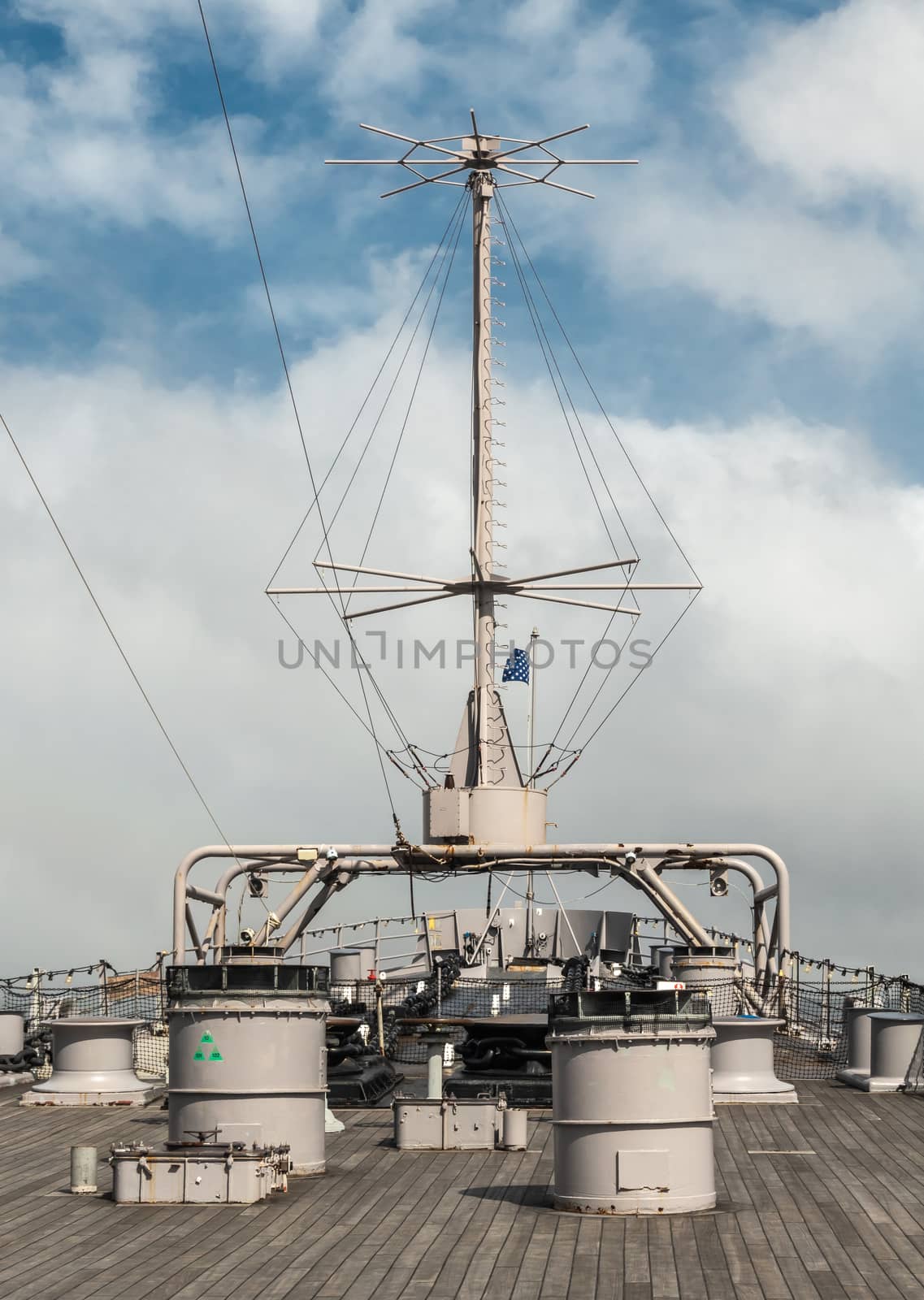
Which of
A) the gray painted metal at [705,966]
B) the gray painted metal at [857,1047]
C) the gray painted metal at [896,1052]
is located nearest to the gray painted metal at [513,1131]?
the gray painted metal at [896,1052]

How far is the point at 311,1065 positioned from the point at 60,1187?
2204mm

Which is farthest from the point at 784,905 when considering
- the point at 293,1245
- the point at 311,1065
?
the point at 293,1245

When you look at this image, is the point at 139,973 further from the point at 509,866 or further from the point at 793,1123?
the point at 793,1123

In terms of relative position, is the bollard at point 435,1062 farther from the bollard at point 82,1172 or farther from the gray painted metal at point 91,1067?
the gray painted metal at point 91,1067

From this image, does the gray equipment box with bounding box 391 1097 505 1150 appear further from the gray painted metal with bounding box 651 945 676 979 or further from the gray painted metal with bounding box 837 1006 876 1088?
the gray painted metal with bounding box 651 945 676 979

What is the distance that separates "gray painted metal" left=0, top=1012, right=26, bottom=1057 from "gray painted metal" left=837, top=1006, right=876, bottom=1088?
11.3 metres

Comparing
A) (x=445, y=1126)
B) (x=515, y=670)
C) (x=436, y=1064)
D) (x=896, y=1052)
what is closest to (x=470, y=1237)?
(x=445, y=1126)

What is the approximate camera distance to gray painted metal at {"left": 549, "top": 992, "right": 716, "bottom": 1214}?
37.3 feet

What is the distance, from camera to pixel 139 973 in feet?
90.7

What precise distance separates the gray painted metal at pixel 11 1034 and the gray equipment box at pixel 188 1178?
10964 millimetres

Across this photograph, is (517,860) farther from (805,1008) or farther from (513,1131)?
(513,1131)

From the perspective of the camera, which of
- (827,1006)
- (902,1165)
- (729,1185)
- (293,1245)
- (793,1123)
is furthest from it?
(827,1006)

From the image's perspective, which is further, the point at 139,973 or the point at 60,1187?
the point at 139,973

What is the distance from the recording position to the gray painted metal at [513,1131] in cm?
1485
